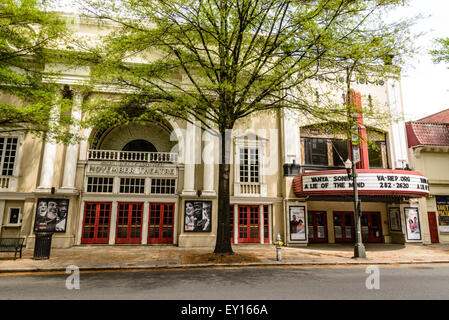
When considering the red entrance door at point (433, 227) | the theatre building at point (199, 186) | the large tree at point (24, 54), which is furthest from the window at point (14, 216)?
the red entrance door at point (433, 227)

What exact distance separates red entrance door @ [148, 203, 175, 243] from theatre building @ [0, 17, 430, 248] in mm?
61

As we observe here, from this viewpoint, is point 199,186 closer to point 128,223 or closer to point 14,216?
point 128,223

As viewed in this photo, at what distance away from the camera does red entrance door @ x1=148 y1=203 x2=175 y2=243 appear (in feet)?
52.1

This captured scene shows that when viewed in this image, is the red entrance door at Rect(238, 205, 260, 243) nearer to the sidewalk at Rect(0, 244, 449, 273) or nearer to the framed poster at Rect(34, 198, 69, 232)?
the sidewalk at Rect(0, 244, 449, 273)

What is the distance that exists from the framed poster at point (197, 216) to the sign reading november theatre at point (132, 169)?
100 inches

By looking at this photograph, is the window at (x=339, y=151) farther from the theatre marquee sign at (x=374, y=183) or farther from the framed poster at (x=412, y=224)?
the framed poster at (x=412, y=224)

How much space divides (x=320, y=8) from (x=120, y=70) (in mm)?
8192

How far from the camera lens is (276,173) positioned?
17.3 metres

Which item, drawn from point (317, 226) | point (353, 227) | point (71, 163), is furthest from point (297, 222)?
point (71, 163)

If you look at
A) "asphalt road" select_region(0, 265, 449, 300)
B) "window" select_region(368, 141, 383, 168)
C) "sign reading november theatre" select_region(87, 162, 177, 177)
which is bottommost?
"asphalt road" select_region(0, 265, 449, 300)

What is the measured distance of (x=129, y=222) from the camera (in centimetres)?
1580
